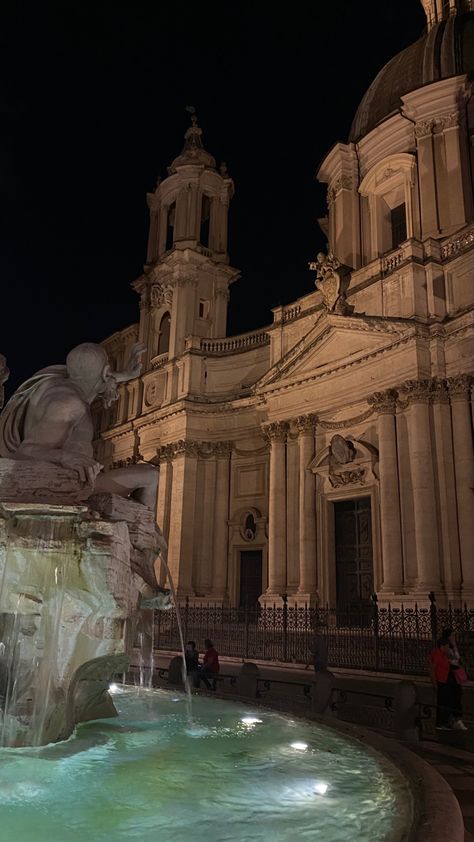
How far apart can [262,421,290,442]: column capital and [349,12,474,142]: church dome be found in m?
13.3

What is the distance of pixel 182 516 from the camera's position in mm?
26328

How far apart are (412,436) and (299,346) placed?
6262 mm

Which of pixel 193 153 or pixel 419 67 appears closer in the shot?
pixel 419 67

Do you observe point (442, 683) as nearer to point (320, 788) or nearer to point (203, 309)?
point (320, 788)

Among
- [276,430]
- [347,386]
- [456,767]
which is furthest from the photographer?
[276,430]

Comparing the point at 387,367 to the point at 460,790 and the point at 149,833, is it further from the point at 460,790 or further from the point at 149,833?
the point at 149,833

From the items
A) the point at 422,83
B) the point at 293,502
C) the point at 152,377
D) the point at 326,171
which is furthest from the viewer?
the point at 152,377

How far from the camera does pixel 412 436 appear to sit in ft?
62.0

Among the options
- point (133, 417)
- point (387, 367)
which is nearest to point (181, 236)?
point (133, 417)

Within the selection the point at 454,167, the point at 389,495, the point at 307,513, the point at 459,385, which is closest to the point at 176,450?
the point at 307,513

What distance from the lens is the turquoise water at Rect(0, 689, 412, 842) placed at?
11.2 feet

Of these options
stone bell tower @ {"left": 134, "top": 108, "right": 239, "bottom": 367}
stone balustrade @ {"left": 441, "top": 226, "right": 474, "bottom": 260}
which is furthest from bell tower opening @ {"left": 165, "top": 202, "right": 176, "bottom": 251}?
stone balustrade @ {"left": 441, "top": 226, "right": 474, "bottom": 260}

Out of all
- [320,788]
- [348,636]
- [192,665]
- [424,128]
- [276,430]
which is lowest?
[320,788]

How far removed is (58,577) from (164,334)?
1134 inches
